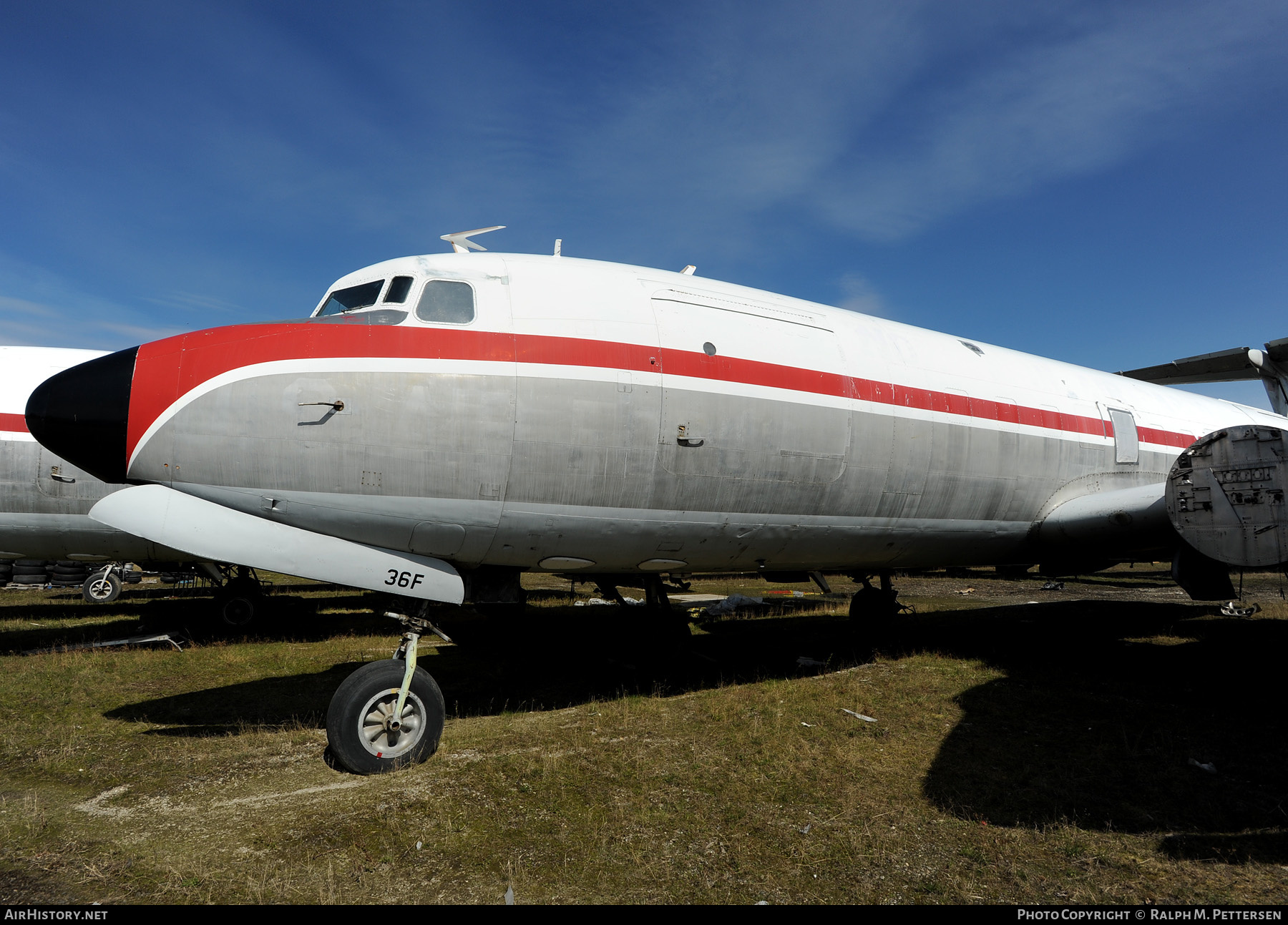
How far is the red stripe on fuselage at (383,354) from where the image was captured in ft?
18.9

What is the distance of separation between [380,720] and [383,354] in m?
3.32

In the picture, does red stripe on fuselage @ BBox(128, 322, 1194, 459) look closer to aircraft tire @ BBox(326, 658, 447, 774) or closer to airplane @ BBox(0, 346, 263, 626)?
aircraft tire @ BBox(326, 658, 447, 774)

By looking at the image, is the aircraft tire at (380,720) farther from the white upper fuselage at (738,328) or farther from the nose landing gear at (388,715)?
the white upper fuselage at (738,328)

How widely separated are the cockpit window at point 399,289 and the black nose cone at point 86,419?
223 cm

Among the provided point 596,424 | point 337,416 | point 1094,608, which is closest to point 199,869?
point 337,416

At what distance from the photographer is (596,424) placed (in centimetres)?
650

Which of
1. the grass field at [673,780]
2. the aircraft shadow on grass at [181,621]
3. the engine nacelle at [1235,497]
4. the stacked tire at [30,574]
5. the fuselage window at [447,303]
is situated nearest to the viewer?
the grass field at [673,780]

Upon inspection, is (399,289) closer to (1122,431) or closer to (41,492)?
(41,492)

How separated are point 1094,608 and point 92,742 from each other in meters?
20.5

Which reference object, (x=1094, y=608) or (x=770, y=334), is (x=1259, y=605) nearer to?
(x=1094, y=608)

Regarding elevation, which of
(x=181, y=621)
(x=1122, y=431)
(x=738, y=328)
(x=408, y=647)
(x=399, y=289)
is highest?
(x=399, y=289)

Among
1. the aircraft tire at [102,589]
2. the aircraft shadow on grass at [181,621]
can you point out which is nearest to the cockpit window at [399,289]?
the aircraft shadow on grass at [181,621]

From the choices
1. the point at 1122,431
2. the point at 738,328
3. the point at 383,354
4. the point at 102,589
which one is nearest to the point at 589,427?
the point at 383,354

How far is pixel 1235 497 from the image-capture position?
301 inches
